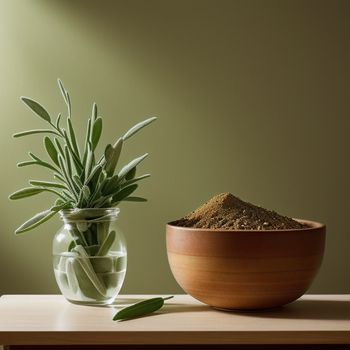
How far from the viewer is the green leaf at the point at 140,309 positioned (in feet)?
3.48

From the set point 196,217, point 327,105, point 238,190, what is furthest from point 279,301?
point 327,105

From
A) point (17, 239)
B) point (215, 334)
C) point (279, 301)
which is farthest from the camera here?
point (17, 239)

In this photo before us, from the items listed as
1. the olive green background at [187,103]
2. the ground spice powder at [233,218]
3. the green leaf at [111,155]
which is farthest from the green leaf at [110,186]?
the olive green background at [187,103]

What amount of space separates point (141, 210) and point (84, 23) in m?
0.49

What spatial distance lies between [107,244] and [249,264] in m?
0.26

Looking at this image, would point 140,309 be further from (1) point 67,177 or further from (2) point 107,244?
(1) point 67,177

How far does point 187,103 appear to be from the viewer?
1782mm

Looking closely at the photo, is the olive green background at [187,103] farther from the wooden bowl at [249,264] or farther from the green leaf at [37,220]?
the wooden bowl at [249,264]

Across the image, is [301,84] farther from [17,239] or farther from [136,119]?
[17,239]

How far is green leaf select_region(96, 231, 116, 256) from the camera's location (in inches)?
46.4

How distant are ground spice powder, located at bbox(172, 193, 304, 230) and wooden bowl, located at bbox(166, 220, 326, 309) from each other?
0.04 metres

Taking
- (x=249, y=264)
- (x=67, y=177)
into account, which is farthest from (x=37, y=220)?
(x=249, y=264)

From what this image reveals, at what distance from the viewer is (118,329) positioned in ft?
3.26

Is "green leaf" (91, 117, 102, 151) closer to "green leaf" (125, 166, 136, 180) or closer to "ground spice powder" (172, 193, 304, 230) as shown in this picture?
"green leaf" (125, 166, 136, 180)
